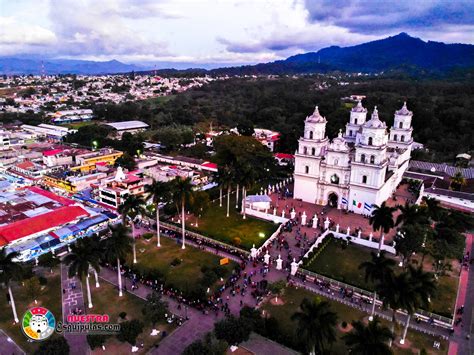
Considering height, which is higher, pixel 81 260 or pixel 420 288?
pixel 420 288

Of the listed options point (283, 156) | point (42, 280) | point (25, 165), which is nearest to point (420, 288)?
point (42, 280)

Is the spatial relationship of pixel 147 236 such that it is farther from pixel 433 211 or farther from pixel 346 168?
pixel 433 211

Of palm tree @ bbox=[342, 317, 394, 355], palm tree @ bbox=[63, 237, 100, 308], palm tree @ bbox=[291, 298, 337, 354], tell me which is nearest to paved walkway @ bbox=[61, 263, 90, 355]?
palm tree @ bbox=[63, 237, 100, 308]

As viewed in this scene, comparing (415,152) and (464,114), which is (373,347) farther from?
(464,114)

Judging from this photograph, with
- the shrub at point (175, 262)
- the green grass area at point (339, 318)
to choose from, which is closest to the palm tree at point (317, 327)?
the green grass area at point (339, 318)

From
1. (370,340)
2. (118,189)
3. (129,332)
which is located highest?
(370,340)

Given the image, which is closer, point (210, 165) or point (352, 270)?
point (352, 270)
